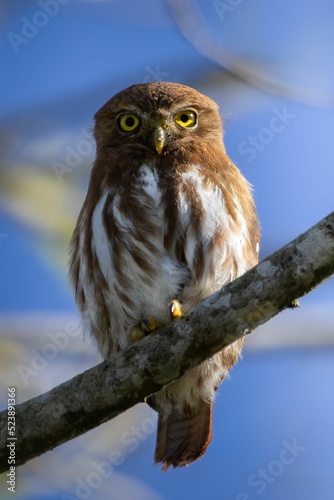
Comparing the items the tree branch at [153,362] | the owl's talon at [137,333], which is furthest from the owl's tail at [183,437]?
the tree branch at [153,362]

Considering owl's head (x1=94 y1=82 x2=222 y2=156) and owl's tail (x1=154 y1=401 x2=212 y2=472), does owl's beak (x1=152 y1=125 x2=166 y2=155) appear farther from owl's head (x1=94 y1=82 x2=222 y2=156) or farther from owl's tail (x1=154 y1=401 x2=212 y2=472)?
owl's tail (x1=154 y1=401 x2=212 y2=472)

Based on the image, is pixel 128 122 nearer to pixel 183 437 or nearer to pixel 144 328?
pixel 144 328

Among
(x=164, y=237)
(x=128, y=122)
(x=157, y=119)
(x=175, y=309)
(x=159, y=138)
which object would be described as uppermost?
(x=128, y=122)

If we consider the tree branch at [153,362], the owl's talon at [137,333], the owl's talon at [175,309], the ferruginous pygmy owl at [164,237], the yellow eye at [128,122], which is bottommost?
the tree branch at [153,362]

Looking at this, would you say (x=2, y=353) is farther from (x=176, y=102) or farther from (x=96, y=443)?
(x=176, y=102)

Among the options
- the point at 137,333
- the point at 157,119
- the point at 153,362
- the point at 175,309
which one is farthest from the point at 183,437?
the point at 157,119

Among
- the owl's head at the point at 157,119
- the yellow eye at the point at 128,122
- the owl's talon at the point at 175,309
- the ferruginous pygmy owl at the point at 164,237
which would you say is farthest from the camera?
the yellow eye at the point at 128,122

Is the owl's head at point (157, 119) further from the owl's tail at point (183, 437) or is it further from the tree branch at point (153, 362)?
the owl's tail at point (183, 437)
